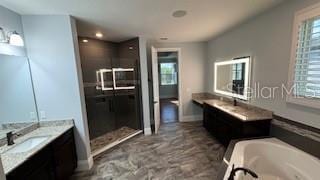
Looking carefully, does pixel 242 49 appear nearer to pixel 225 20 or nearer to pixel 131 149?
pixel 225 20

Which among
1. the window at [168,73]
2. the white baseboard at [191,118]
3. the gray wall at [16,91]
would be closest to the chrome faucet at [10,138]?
the gray wall at [16,91]

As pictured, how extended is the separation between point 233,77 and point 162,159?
93.8 inches

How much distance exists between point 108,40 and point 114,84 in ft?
3.94

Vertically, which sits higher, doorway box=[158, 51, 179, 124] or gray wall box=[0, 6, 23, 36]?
gray wall box=[0, 6, 23, 36]

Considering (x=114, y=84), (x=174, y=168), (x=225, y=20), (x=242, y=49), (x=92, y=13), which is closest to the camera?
(x=92, y=13)

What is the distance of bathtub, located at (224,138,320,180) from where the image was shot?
178cm

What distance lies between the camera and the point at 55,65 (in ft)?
7.98

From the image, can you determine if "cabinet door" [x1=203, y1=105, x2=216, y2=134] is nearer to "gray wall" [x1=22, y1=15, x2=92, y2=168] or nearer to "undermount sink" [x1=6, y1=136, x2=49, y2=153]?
"gray wall" [x1=22, y1=15, x2=92, y2=168]

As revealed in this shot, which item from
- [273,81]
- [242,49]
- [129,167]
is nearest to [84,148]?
[129,167]

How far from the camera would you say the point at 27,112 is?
7.77ft

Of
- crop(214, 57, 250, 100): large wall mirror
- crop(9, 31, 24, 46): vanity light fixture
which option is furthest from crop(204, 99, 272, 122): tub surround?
crop(9, 31, 24, 46): vanity light fixture

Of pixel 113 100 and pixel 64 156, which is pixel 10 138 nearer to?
pixel 64 156

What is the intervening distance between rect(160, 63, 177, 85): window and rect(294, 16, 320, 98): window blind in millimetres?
7398

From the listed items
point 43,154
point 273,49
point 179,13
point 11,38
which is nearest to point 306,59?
point 273,49
